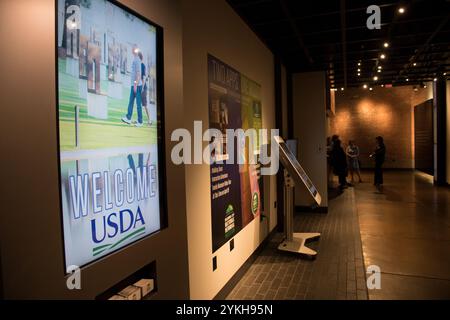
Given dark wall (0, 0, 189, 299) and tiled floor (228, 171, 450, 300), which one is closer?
dark wall (0, 0, 189, 299)

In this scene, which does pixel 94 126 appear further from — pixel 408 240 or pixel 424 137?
pixel 424 137

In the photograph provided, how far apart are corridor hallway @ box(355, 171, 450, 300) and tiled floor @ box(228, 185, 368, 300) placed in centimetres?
19

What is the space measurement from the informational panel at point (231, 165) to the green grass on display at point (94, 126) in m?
1.34

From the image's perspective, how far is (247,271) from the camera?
13.0 feet

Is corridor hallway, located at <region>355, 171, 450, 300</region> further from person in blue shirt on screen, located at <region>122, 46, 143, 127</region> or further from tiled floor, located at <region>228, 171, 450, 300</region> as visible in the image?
person in blue shirt on screen, located at <region>122, 46, 143, 127</region>

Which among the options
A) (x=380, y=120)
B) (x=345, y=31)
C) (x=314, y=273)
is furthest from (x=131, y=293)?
(x=380, y=120)

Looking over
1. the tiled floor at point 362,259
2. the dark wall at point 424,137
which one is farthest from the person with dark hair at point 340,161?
the dark wall at point 424,137

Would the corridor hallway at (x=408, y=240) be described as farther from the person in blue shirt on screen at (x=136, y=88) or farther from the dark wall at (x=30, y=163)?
the dark wall at (x=30, y=163)

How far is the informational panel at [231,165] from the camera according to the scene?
10.2 feet

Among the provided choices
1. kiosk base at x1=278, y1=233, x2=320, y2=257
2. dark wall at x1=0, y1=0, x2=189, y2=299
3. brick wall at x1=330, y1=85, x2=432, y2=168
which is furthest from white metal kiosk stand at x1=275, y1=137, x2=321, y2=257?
brick wall at x1=330, y1=85, x2=432, y2=168

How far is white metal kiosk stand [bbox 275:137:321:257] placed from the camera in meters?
4.26
